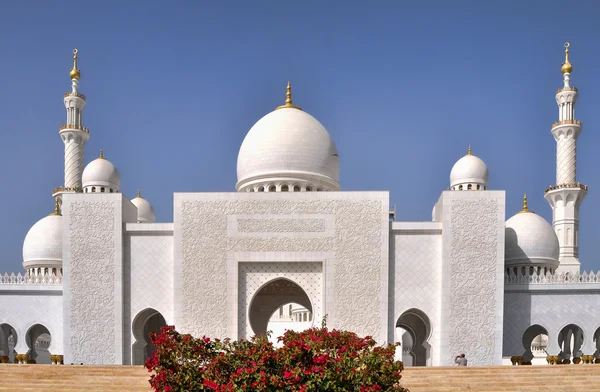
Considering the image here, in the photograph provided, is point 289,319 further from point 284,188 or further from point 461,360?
point 461,360

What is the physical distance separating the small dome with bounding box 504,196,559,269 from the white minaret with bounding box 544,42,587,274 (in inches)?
111

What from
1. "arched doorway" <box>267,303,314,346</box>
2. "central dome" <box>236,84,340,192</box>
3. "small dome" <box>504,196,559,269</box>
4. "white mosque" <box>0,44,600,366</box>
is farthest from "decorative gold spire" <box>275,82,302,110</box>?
"arched doorway" <box>267,303,314,346</box>

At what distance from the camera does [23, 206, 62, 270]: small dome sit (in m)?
17.2

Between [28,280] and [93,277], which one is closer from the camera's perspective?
[93,277]

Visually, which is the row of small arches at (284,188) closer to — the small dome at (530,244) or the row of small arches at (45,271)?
the small dome at (530,244)

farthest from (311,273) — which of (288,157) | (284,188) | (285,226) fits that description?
(288,157)

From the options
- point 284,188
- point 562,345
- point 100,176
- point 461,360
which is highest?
point 100,176

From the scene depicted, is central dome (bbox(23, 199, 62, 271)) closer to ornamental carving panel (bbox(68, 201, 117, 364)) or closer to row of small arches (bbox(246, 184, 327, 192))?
ornamental carving panel (bbox(68, 201, 117, 364))

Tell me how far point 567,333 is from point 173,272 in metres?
11.5

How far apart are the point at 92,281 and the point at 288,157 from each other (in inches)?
217

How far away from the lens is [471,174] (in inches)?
666

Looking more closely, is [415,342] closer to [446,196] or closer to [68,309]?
[446,196]

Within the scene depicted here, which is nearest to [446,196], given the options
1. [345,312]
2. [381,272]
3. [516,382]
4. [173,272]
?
[381,272]

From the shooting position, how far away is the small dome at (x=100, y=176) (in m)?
17.5
